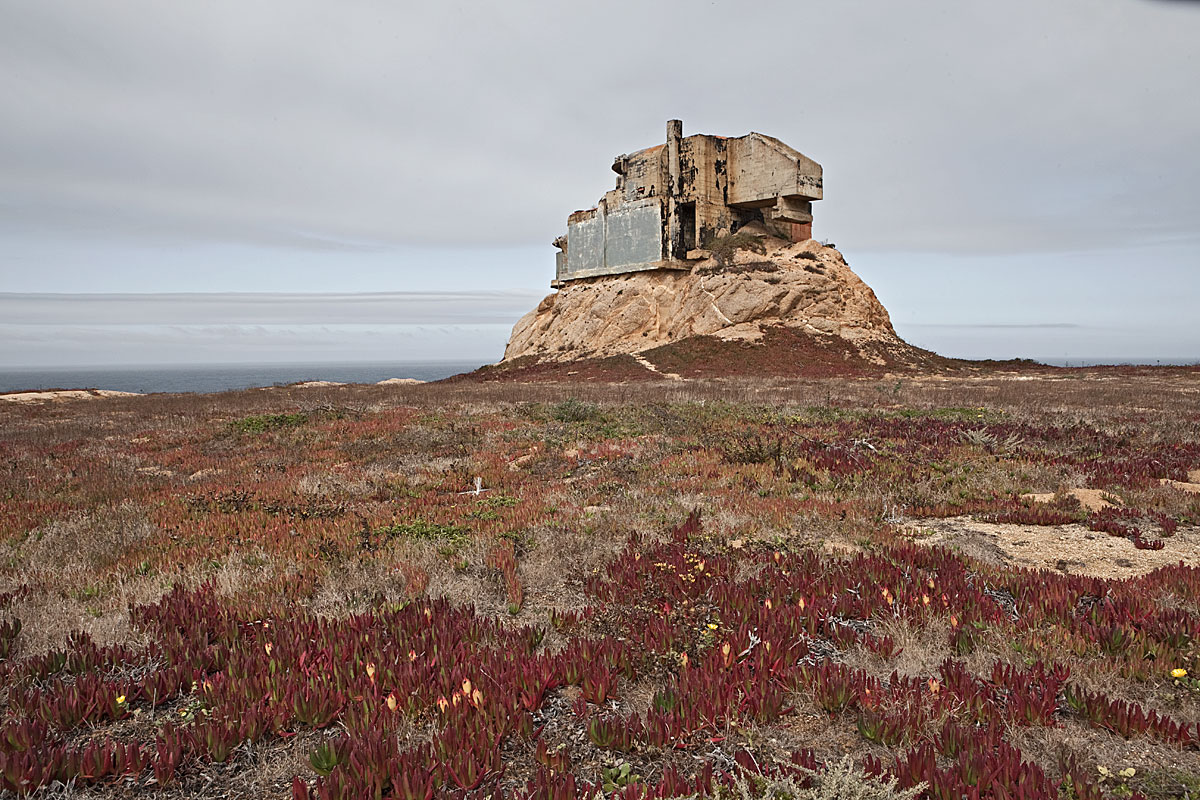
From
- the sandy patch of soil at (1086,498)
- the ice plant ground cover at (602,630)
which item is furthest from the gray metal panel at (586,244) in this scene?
the sandy patch of soil at (1086,498)

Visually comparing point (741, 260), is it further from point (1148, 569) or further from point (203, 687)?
point (203, 687)

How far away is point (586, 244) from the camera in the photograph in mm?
52094

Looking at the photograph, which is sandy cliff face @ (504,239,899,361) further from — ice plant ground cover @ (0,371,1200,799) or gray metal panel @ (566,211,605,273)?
ice plant ground cover @ (0,371,1200,799)

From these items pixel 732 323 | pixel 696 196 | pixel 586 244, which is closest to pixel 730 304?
pixel 732 323

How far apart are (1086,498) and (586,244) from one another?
46.2 m

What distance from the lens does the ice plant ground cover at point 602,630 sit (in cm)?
334

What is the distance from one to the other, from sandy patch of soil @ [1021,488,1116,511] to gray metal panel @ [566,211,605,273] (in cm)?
4436

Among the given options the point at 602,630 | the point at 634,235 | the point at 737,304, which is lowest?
the point at 602,630

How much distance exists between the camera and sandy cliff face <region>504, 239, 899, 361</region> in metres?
44.7

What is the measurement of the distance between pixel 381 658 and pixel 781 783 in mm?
2635

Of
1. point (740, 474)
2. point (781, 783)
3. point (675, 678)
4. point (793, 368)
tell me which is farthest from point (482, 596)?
point (793, 368)

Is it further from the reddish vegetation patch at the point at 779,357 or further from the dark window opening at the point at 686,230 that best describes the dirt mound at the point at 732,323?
the dark window opening at the point at 686,230

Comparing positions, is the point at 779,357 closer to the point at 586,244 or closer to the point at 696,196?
the point at 696,196

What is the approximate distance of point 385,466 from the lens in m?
11.9
